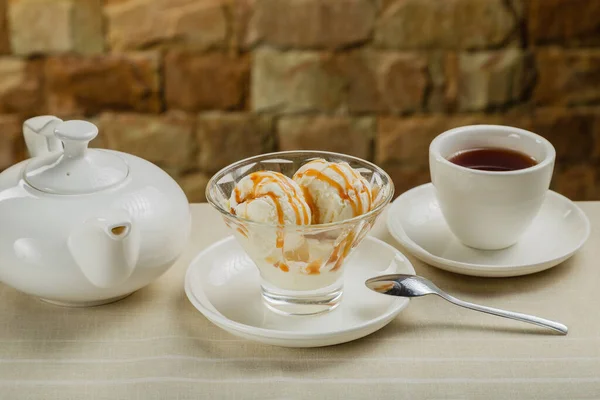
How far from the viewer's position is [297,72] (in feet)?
4.57

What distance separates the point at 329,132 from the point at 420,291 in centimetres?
80

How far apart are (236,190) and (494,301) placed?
0.22m

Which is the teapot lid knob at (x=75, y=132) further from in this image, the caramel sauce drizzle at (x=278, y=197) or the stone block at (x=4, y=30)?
the stone block at (x=4, y=30)

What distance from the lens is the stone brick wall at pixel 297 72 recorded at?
1371 millimetres

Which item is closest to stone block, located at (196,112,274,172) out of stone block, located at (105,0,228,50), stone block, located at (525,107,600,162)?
stone block, located at (105,0,228,50)

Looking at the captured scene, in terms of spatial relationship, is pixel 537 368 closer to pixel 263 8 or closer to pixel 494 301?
pixel 494 301

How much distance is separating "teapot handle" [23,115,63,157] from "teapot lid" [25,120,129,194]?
5cm

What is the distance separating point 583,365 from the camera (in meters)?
0.58

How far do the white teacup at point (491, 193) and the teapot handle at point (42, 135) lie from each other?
0.32 m

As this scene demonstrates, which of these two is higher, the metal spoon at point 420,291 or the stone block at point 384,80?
the metal spoon at point 420,291

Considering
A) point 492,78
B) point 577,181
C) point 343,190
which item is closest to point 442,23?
point 492,78

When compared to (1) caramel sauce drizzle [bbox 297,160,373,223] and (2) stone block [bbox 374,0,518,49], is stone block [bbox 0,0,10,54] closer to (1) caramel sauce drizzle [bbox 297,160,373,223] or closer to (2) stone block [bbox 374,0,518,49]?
(2) stone block [bbox 374,0,518,49]

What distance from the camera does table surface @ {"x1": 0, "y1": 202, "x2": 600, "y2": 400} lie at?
1.84ft

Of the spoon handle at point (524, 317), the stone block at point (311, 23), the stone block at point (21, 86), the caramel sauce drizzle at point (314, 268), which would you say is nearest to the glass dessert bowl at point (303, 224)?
the caramel sauce drizzle at point (314, 268)
